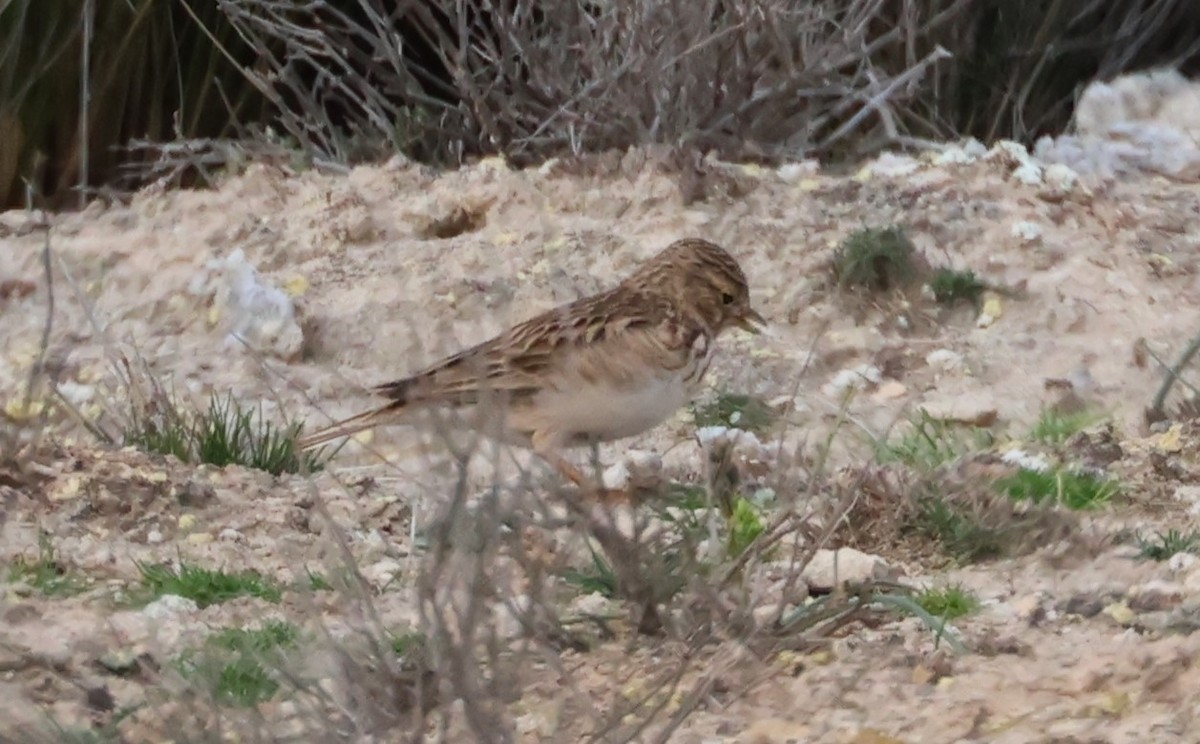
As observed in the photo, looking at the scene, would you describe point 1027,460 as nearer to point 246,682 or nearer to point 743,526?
point 743,526

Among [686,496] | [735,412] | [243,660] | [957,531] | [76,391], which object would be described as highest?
[243,660]

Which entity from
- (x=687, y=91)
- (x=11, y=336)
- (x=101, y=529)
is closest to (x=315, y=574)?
(x=101, y=529)

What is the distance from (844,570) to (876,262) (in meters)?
2.69

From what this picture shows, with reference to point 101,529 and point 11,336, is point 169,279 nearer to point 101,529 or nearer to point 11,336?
point 11,336

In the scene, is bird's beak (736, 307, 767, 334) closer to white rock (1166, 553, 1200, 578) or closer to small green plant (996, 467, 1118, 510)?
small green plant (996, 467, 1118, 510)

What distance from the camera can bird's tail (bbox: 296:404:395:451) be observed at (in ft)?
15.7

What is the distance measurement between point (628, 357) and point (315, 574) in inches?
36.2

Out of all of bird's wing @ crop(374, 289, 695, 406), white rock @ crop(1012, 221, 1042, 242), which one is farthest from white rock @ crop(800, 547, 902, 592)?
white rock @ crop(1012, 221, 1042, 242)

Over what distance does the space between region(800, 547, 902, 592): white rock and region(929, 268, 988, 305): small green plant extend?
2.54 m

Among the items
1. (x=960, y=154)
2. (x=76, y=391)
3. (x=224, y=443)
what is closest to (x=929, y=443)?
(x=224, y=443)

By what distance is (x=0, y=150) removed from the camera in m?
8.61

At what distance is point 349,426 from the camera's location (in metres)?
4.83

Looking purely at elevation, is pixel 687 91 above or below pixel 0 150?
above

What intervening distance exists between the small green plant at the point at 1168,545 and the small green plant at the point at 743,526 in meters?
0.78
